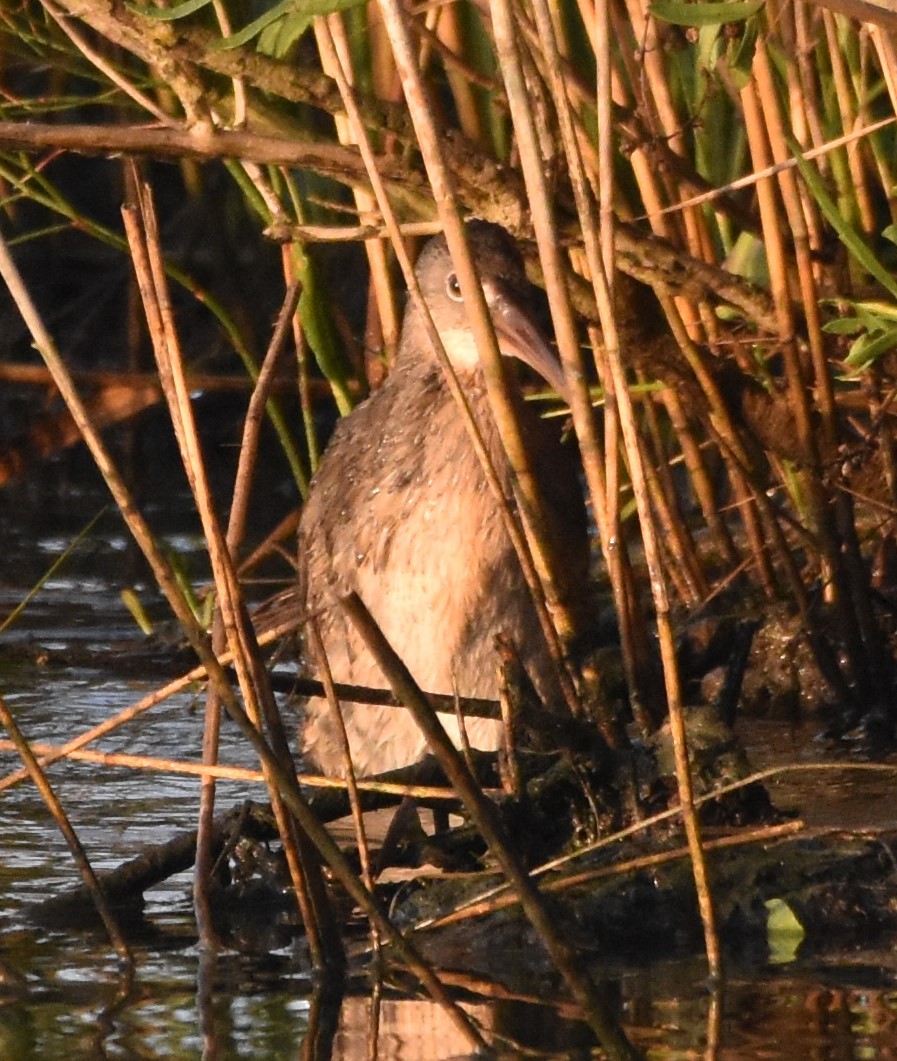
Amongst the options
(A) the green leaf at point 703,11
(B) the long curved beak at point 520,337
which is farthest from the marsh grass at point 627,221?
(B) the long curved beak at point 520,337

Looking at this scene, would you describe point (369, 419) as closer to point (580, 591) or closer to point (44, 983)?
point (580, 591)

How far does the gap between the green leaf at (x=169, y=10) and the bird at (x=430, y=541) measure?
0.99m

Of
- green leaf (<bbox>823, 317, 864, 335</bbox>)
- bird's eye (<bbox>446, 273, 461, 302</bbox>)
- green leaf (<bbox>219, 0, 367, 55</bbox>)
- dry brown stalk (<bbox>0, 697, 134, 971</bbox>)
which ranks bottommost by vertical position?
dry brown stalk (<bbox>0, 697, 134, 971</bbox>)

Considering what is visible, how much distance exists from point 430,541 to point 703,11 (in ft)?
5.27

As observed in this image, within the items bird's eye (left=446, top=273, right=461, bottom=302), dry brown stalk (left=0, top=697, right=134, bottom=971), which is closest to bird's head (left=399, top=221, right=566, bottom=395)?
bird's eye (left=446, top=273, right=461, bottom=302)

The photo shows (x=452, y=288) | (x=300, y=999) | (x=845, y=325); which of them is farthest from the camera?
(x=452, y=288)

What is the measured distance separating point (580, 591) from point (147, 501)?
3403 millimetres

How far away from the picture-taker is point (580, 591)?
4574 millimetres

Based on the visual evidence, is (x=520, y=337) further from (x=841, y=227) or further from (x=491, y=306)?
(x=841, y=227)

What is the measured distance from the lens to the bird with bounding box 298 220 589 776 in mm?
4562

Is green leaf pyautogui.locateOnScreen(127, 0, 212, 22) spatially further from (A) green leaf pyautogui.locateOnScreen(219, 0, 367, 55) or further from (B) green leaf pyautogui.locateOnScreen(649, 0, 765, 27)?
(B) green leaf pyautogui.locateOnScreen(649, 0, 765, 27)

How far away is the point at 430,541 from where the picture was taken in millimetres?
4582

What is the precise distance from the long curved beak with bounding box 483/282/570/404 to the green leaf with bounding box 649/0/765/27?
4.31ft

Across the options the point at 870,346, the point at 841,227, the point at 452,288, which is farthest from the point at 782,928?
the point at 452,288
